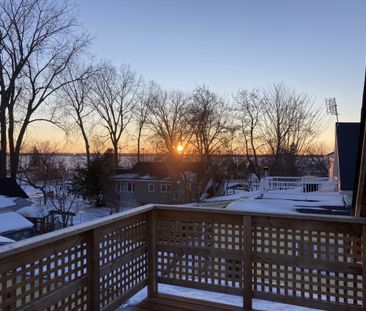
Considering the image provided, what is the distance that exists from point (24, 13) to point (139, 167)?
13.2m

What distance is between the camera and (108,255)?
280 centimetres

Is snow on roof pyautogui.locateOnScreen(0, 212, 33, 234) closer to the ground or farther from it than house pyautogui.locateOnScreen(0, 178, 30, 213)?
closer to the ground

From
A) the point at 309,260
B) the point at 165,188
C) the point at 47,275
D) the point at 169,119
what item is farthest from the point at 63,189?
the point at 309,260

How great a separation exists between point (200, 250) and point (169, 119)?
21658mm

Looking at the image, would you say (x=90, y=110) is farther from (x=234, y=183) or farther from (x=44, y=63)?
(x=234, y=183)

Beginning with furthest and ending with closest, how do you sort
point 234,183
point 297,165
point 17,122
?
point 234,183 → point 297,165 → point 17,122

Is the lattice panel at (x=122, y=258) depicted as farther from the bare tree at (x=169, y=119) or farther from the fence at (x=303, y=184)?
the bare tree at (x=169, y=119)

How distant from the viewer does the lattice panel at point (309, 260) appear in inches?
108

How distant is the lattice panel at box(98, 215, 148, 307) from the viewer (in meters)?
2.75

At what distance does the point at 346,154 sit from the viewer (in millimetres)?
11547

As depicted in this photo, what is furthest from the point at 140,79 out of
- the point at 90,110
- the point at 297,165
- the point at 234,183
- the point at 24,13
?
the point at 297,165

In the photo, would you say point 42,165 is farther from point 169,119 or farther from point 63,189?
point 169,119

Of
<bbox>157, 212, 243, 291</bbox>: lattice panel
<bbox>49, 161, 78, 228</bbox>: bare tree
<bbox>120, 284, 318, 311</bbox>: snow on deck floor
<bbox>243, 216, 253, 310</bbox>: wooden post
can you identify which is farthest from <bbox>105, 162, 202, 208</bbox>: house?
<bbox>243, 216, 253, 310</bbox>: wooden post

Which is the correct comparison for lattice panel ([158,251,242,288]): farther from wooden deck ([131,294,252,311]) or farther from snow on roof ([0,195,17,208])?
snow on roof ([0,195,17,208])
